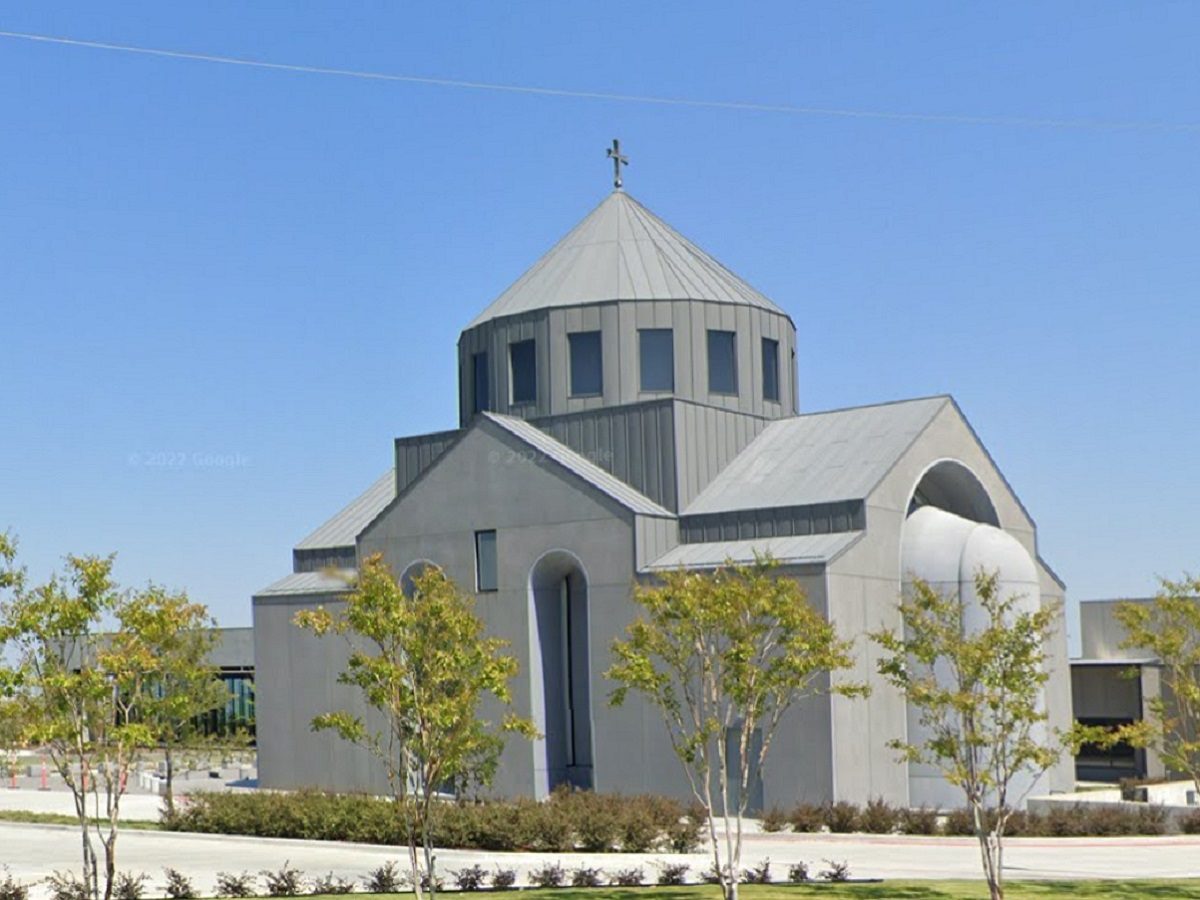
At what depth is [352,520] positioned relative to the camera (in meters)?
55.2

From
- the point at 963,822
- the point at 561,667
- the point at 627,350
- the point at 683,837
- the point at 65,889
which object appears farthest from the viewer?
the point at 627,350

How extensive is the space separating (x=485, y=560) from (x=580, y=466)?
380 centimetres

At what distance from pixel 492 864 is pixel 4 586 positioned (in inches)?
427

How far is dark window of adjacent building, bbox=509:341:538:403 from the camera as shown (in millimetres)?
50000

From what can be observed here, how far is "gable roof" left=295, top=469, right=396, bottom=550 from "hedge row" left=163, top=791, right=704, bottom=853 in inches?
645

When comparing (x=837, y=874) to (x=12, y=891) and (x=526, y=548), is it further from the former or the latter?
(x=526, y=548)

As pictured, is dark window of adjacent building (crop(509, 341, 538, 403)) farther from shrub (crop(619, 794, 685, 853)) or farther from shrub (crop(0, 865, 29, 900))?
shrub (crop(0, 865, 29, 900))

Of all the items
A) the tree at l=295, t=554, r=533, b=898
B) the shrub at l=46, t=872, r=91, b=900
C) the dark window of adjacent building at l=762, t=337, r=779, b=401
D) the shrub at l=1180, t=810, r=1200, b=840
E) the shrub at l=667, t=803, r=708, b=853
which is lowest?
the shrub at l=1180, t=810, r=1200, b=840

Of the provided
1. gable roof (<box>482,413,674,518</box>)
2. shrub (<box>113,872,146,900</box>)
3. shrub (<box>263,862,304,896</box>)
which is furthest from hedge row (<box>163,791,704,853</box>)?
gable roof (<box>482,413,674,518</box>)

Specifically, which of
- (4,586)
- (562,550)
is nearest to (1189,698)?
(4,586)

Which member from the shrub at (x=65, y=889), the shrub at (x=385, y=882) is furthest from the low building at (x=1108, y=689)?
the shrub at (x=65, y=889)

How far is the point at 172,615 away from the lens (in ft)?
75.7

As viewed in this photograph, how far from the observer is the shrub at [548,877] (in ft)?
87.0

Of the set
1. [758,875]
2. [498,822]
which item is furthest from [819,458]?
[758,875]
